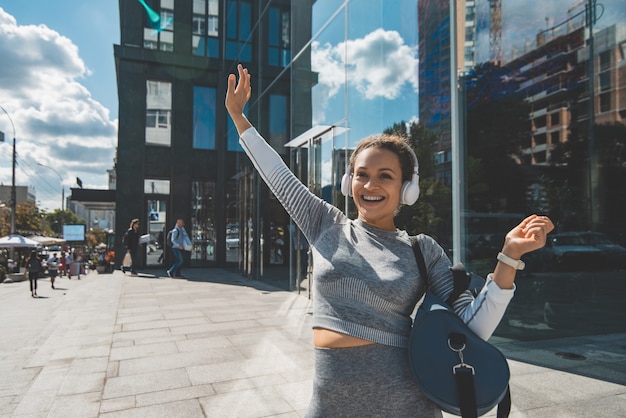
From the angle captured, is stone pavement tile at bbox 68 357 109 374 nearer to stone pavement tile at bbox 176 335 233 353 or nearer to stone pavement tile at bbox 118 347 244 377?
stone pavement tile at bbox 118 347 244 377

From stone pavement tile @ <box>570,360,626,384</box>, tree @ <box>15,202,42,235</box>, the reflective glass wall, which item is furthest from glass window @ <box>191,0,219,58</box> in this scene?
tree @ <box>15,202,42,235</box>

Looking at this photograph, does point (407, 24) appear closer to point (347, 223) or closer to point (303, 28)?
point (303, 28)

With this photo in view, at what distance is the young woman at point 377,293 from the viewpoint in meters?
1.46

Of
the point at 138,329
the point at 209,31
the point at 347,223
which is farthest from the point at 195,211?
the point at 347,223

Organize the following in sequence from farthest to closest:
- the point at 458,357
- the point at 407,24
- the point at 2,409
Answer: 1. the point at 407,24
2. the point at 2,409
3. the point at 458,357

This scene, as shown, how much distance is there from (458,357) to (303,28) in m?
10.9

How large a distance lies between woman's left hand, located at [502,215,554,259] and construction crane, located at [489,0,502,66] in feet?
19.6

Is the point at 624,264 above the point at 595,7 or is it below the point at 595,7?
below

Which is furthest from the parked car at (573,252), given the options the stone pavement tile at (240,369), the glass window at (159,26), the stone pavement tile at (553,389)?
the glass window at (159,26)

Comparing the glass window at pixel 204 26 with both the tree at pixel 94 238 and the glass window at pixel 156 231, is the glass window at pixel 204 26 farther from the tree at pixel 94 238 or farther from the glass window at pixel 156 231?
the tree at pixel 94 238

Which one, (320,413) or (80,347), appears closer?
(320,413)

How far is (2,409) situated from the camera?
422 centimetres

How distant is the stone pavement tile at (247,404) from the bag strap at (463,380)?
109 inches

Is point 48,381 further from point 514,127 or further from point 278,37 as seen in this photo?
point 278,37
